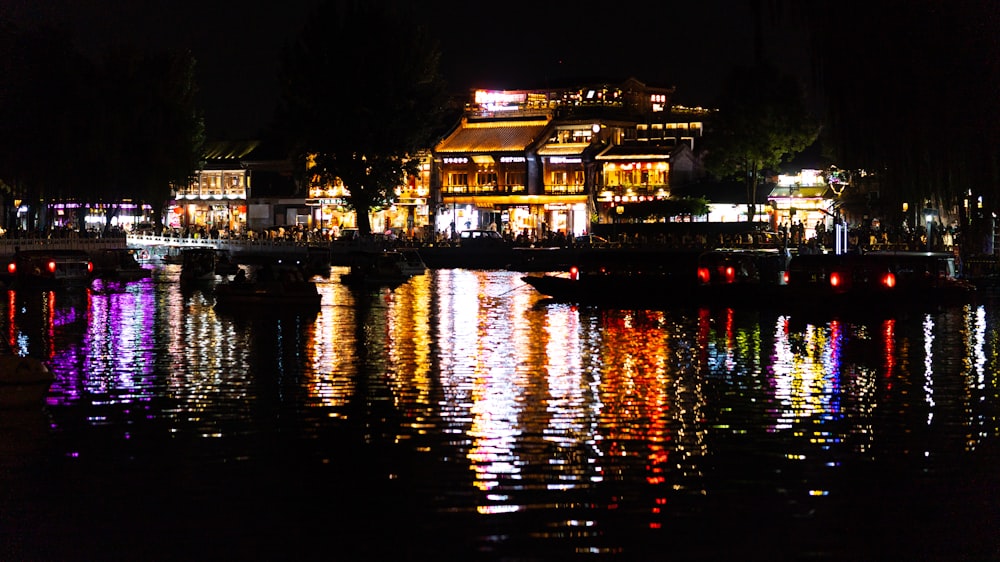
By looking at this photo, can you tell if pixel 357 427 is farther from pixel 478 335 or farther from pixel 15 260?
pixel 15 260

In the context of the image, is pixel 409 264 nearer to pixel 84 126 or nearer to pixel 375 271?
pixel 375 271

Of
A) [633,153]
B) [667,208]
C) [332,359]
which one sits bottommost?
[332,359]

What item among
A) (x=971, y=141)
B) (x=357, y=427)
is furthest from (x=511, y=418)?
(x=971, y=141)

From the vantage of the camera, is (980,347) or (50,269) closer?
(980,347)

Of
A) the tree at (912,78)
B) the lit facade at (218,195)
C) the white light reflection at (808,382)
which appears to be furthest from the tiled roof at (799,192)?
the tree at (912,78)

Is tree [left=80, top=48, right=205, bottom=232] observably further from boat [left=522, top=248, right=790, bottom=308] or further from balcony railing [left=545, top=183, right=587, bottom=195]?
boat [left=522, top=248, right=790, bottom=308]

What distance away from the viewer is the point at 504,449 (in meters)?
18.5

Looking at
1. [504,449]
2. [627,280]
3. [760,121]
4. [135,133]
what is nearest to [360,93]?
[135,133]

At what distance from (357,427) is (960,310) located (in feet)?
107

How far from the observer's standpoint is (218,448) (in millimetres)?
18562

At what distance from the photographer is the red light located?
51.5m

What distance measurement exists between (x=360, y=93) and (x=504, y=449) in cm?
7458

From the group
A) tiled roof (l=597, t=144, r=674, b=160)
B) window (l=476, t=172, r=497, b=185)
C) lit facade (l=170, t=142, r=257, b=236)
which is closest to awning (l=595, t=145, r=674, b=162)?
tiled roof (l=597, t=144, r=674, b=160)

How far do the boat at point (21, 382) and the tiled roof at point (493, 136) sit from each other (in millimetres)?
88967
